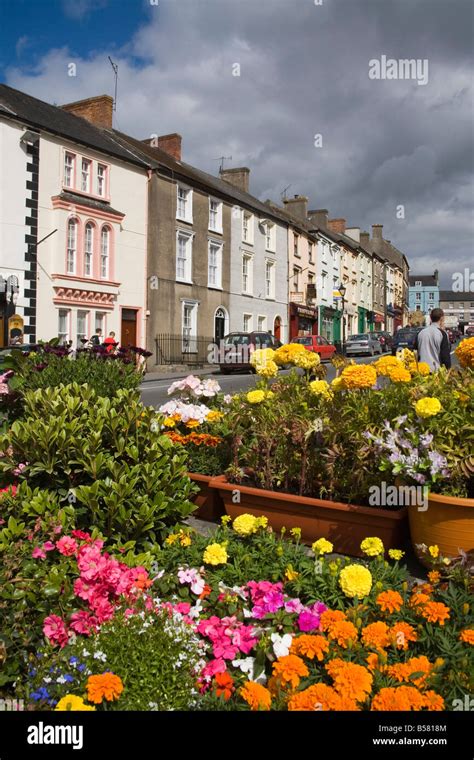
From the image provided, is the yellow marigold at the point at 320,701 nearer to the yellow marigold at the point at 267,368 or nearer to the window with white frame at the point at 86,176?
the yellow marigold at the point at 267,368

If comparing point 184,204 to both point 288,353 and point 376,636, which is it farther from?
point 376,636

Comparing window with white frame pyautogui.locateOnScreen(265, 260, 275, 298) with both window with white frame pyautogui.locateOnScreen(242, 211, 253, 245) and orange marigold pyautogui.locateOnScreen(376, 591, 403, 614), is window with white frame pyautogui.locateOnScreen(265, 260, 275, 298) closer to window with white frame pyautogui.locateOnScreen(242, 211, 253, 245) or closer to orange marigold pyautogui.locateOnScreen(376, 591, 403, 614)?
window with white frame pyautogui.locateOnScreen(242, 211, 253, 245)

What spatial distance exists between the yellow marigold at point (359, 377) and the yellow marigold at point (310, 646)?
1743 millimetres

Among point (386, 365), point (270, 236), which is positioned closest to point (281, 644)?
point (386, 365)

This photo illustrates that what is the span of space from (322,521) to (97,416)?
1651 millimetres

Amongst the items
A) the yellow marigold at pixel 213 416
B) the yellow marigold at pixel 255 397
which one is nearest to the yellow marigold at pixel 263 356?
the yellow marigold at pixel 255 397

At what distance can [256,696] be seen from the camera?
214 cm

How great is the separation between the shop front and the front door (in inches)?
632

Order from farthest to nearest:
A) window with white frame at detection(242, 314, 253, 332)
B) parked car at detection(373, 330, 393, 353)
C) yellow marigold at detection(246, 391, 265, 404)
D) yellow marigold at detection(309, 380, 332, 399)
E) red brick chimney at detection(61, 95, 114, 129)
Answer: parked car at detection(373, 330, 393, 353)
window with white frame at detection(242, 314, 253, 332)
red brick chimney at detection(61, 95, 114, 129)
yellow marigold at detection(246, 391, 265, 404)
yellow marigold at detection(309, 380, 332, 399)

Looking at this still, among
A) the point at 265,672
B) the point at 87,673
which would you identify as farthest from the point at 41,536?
the point at 265,672

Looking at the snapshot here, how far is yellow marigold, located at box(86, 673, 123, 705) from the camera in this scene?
2.06 meters

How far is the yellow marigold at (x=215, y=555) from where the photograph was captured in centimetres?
308

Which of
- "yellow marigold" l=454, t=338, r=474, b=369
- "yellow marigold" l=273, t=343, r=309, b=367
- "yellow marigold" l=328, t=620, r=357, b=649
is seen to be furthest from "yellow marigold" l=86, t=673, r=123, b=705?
"yellow marigold" l=273, t=343, r=309, b=367

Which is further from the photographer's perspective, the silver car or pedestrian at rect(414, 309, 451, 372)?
the silver car
